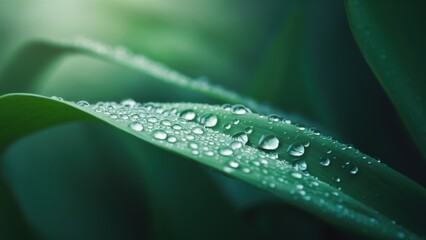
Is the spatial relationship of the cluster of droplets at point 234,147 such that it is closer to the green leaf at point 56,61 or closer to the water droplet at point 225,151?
the water droplet at point 225,151

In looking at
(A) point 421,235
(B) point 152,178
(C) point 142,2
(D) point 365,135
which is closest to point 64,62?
(C) point 142,2

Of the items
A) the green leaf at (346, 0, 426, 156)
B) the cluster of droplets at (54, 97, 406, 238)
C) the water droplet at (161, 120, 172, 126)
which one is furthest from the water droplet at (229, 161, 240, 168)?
the green leaf at (346, 0, 426, 156)

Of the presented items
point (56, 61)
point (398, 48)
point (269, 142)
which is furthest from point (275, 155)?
point (56, 61)

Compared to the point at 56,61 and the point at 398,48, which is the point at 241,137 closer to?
the point at 398,48

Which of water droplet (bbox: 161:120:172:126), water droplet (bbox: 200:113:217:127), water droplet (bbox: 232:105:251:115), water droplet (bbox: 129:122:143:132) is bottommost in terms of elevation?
water droplet (bbox: 129:122:143:132)

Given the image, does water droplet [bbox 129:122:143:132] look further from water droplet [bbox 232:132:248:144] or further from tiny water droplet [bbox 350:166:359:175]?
tiny water droplet [bbox 350:166:359:175]

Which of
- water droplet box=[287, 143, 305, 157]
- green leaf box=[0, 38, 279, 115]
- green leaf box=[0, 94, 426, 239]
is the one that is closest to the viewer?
green leaf box=[0, 94, 426, 239]

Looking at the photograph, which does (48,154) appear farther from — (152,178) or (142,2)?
(142,2)
